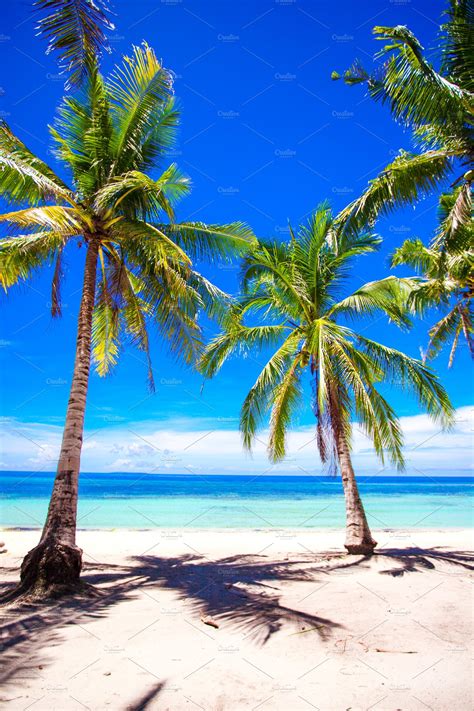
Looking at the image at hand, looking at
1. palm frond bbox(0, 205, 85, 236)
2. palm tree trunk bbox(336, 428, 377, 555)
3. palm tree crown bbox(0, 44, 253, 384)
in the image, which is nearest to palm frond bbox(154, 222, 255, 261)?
palm tree crown bbox(0, 44, 253, 384)

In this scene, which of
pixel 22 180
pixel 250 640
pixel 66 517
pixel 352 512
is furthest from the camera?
pixel 352 512

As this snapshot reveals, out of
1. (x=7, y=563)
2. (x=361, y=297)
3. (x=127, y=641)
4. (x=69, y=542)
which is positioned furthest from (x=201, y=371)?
(x=127, y=641)

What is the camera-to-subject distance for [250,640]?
468cm

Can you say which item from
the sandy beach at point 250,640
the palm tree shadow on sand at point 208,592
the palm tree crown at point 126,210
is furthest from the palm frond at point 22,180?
the sandy beach at point 250,640

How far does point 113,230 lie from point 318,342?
4.68 meters

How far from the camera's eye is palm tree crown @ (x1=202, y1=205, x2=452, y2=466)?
31.7 ft

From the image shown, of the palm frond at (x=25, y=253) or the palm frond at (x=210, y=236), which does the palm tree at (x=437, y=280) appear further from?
the palm frond at (x=25, y=253)

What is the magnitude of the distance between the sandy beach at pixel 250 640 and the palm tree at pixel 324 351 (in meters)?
2.59

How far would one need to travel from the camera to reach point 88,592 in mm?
6449

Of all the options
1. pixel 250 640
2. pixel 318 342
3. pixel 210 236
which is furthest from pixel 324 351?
pixel 250 640

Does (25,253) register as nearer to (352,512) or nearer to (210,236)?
(210,236)

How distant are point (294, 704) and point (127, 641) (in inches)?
82.5

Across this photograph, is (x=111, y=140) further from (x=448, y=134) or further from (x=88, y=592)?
(x=88, y=592)

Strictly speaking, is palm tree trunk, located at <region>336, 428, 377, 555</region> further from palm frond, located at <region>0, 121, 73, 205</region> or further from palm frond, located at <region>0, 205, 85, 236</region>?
palm frond, located at <region>0, 121, 73, 205</region>
